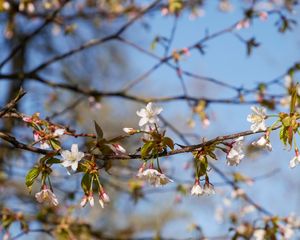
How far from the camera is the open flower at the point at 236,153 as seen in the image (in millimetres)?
1312

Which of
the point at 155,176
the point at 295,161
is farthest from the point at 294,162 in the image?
the point at 155,176

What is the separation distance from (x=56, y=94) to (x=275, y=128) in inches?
117

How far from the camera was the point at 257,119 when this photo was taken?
4.33ft

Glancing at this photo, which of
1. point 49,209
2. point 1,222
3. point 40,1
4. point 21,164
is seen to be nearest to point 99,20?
point 40,1

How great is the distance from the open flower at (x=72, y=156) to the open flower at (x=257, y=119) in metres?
0.44

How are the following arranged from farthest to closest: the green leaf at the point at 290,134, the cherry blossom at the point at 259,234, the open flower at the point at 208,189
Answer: the cherry blossom at the point at 259,234
the open flower at the point at 208,189
the green leaf at the point at 290,134

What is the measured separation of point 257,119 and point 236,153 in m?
0.10

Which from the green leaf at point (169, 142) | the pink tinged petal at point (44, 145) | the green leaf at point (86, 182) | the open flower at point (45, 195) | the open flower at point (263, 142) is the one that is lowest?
the open flower at point (45, 195)

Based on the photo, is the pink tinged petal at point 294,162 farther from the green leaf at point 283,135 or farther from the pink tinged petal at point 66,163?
the pink tinged petal at point 66,163

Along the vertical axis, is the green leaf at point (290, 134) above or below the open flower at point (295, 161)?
above

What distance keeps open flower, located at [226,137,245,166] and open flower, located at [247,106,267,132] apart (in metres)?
0.05

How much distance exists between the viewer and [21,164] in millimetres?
3584

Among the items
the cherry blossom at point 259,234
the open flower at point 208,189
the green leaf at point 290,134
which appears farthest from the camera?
the cherry blossom at point 259,234

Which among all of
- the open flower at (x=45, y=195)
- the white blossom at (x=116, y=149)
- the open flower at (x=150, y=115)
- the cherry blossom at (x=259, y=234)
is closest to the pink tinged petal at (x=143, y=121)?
the open flower at (x=150, y=115)
